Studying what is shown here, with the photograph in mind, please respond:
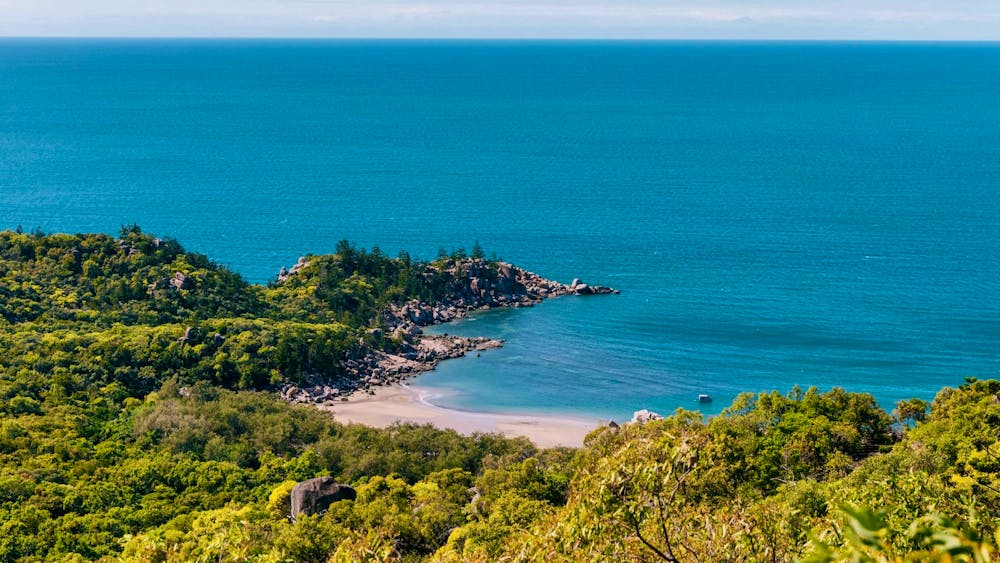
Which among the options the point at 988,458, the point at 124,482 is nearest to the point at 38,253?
the point at 124,482

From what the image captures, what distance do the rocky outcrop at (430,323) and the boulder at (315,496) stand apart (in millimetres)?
26630

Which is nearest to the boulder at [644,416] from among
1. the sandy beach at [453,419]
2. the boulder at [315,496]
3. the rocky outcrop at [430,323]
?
the sandy beach at [453,419]

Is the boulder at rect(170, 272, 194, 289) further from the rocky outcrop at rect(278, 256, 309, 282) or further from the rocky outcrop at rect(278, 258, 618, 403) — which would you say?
the rocky outcrop at rect(278, 258, 618, 403)

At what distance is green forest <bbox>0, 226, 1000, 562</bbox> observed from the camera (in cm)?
1547

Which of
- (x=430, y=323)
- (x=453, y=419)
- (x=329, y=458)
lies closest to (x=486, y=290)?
(x=430, y=323)

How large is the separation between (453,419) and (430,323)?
63.2ft

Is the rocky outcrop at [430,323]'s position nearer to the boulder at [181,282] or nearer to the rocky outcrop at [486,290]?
the rocky outcrop at [486,290]

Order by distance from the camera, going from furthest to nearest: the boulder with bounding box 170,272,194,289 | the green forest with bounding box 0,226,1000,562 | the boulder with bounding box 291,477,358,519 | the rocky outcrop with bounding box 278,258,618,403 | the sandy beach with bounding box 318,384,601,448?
the boulder with bounding box 170,272,194,289, the rocky outcrop with bounding box 278,258,618,403, the sandy beach with bounding box 318,384,601,448, the boulder with bounding box 291,477,358,519, the green forest with bounding box 0,226,1000,562

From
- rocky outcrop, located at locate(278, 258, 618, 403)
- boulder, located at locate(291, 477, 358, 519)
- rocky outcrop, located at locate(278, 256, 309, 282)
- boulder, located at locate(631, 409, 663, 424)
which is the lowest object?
boulder, located at locate(291, 477, 358, 519)

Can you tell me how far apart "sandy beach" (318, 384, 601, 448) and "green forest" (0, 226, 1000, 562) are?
454cm

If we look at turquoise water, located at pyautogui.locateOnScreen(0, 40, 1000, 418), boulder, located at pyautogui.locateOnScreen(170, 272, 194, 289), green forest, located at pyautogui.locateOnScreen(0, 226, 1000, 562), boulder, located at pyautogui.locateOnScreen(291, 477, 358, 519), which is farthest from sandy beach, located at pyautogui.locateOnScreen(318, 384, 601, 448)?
boulder, located at pyautogui.locateOnScreen(291, 477, 358, 519)

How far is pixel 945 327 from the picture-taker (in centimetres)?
8088

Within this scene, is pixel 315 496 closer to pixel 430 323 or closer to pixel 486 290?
pixel 430 323

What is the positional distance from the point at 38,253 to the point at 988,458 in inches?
2848
